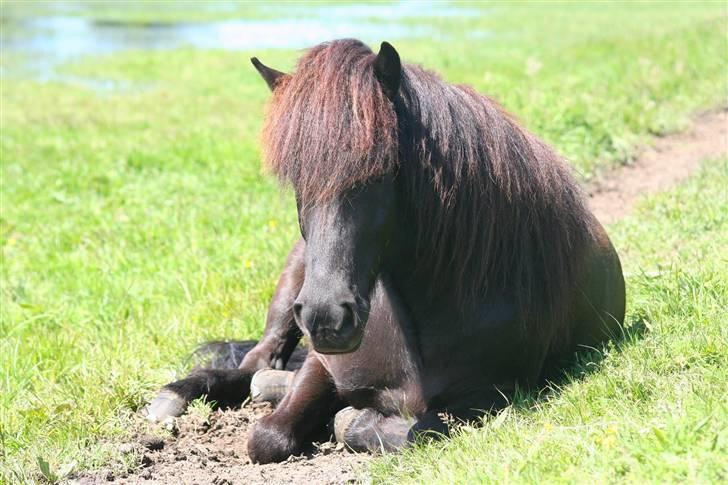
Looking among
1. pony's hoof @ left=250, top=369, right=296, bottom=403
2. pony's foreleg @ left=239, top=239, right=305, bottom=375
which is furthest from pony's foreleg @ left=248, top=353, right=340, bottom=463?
pony's foreleg @ left=239, top=239, right=305, bottom=375

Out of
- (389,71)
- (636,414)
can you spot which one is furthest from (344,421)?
(389,71)

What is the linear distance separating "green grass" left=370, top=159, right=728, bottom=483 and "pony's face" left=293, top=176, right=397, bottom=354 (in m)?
0.64

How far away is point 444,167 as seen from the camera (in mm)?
3980

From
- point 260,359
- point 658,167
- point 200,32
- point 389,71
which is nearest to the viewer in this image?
point 389,71

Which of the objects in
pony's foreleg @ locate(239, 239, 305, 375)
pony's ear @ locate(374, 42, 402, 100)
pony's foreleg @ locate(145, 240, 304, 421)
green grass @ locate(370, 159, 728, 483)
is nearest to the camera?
green grass @ locate(370, 159, 728, 483)

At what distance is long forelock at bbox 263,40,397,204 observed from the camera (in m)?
3.69

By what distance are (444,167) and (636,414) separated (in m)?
1.22

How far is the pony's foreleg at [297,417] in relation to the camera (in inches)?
175

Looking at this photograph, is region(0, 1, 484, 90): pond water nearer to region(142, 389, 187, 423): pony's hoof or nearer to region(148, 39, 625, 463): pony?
region(142, 389, 187, 423): pony's hoof

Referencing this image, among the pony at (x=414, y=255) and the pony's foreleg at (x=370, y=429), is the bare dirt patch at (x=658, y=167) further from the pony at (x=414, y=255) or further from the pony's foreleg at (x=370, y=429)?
the pony's foreleg at (x=370, y=429)

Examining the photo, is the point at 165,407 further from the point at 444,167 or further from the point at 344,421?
the point at 444,167

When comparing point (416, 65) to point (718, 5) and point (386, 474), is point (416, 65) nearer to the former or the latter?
point (386, 474)

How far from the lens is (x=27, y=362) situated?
5621 millimetres

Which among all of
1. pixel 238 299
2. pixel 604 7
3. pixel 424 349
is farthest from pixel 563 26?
pixel 424 349
